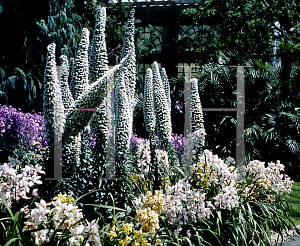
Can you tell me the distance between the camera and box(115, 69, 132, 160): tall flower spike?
352 cm

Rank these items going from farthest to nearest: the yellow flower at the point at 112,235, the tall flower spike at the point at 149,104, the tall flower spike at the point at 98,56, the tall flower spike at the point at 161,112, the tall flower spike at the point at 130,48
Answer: the tall flower spike at the point at 149,104
the tall flower spike at the point at 161,112
the tall flower spike at the point at 130,48
the tall flower spike at the point at 98,56
the yellow flower at the point at 112,235

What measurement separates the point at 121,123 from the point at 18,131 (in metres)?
2.50

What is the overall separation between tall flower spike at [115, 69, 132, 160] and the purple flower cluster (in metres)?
2.04

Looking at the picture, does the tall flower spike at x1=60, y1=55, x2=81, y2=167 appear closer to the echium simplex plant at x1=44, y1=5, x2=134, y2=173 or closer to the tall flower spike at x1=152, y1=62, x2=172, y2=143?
the echium simplex plant at x1=44, y1=5, x2=134, y2=173

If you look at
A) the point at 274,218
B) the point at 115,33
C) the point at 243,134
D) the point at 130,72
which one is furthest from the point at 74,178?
the point at 115,33

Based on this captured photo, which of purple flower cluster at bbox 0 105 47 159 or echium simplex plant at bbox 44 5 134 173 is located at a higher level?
echium simplex plant at bbox 44 5 134 173

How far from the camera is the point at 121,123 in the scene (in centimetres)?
353

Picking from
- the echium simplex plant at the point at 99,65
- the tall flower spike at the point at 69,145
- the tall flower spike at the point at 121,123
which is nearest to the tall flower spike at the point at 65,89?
the tall flower spike at the point at 69,145

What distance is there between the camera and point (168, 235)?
2930 millimetres

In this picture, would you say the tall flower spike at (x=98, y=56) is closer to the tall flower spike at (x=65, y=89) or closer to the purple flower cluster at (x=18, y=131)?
the tall flower spike at (x=65, y=89)

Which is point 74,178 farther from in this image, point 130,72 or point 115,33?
point 115,33

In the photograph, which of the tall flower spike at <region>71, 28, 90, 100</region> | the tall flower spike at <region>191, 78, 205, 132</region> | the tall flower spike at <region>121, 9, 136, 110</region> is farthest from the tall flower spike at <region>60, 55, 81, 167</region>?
the tall flower spike at <region>191, 78, 205, 132</region>

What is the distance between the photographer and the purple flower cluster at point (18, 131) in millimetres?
5246

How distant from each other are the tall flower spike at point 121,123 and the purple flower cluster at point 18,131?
204 cm
